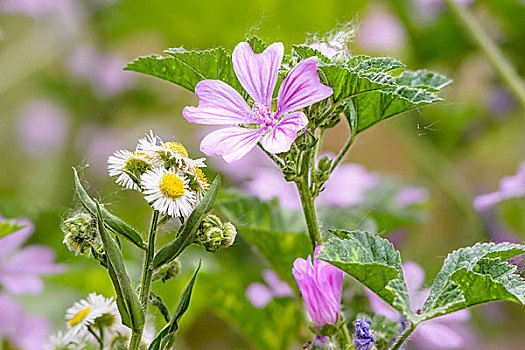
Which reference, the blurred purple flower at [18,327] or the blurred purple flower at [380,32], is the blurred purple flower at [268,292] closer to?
the blurred purple flower at [18,327]

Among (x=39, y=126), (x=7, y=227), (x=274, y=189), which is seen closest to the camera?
(x=7, y=227)

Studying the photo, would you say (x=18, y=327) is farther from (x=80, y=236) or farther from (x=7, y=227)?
(x=80, y=236)

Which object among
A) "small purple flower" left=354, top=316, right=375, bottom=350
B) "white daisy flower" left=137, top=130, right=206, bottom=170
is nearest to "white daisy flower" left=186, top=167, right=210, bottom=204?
"white daisy flower" left=137, top=130, right=206, bottom=170

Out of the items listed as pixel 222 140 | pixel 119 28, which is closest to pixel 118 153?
pixel 222 140

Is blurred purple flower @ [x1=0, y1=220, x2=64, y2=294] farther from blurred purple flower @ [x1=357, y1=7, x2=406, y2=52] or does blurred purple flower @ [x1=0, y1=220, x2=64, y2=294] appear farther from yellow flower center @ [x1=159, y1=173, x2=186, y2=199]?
blurred purple flower @ [x1=357, y1=7, x2=406, y2=52]

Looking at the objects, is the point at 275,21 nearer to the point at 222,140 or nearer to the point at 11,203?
the point at 11,203

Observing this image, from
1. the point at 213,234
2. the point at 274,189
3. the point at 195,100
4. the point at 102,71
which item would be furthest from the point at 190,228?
the point at 102,71

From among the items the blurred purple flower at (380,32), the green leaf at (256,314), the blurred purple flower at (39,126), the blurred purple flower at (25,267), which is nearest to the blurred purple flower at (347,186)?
the green leaf at (256,314)
